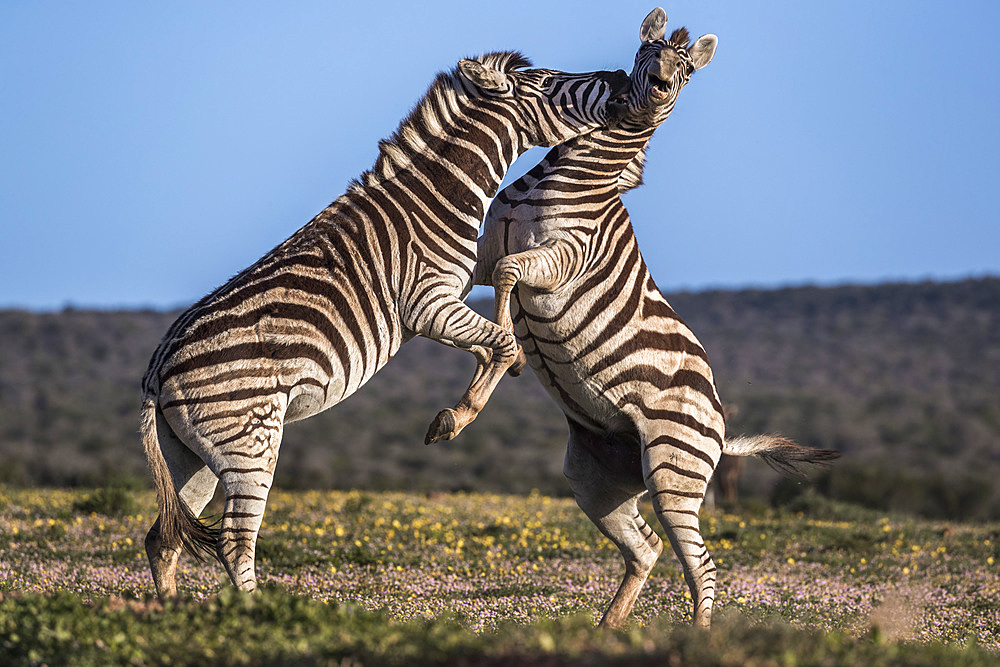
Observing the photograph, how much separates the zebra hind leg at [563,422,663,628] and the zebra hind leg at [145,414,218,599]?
277 centimetres

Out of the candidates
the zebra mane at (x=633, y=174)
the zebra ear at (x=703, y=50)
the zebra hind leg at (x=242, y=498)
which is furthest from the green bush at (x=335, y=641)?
the zebra ear at (x=703, y=50)

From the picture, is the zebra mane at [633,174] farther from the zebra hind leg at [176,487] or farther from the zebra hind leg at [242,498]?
the zebra hind leg at [176,487]

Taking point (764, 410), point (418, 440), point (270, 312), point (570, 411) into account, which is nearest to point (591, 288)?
point (570, 411)

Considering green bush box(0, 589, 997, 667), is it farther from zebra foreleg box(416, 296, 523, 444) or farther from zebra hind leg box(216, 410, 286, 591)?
zebra foreleg box(416, 296, 523, 444)

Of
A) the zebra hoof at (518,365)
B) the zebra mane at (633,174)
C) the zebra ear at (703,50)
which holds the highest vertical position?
the zebra ear at (703,50)

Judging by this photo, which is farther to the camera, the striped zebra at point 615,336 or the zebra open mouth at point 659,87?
the zebra open mouth at point 659,87

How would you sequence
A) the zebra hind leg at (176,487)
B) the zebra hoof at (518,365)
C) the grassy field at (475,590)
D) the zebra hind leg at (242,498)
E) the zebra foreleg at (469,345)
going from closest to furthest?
1. the grassy field at (475,590)
2. the zebra hind leg at (242,498)
3. the zebra hind leg at (176,487)
4. the zebra foreleg at (469,345)
5. the zebra hoof at (518,365)

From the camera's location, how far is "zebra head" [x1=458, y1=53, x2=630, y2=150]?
7516mm

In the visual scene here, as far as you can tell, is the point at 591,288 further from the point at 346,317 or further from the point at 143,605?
the point at 143,605

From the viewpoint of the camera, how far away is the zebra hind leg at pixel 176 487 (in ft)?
21.0

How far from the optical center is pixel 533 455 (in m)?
33.6

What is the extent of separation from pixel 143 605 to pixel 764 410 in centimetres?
3724

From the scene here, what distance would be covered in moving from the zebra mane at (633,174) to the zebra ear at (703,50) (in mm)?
764

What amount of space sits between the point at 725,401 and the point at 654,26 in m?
17.2
